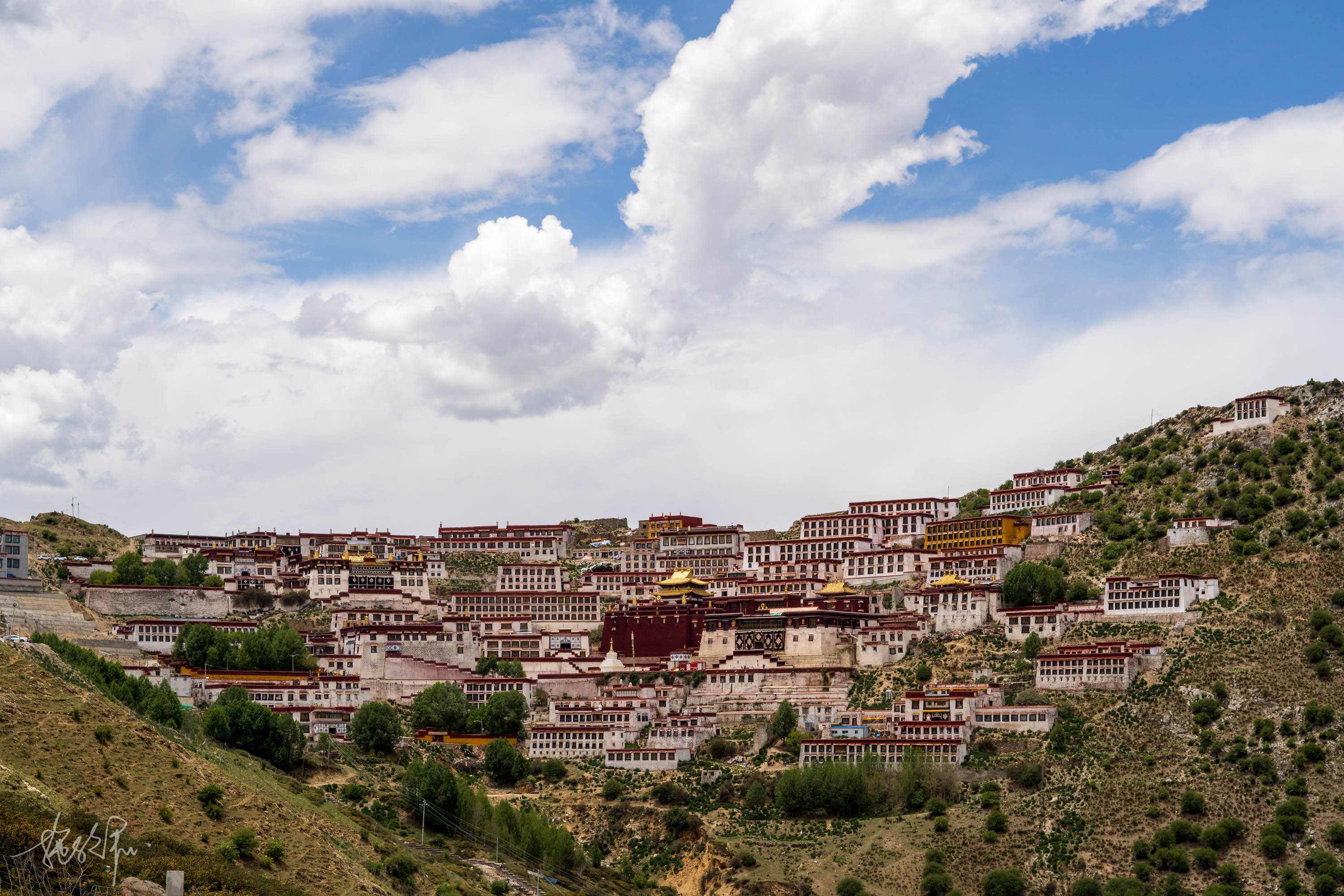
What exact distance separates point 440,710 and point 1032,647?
30483 mm

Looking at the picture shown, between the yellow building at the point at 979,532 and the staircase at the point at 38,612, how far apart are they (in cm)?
4998

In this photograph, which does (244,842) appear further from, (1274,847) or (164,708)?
(1274,847)

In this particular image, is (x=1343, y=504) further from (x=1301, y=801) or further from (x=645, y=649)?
(x=645, y=649)

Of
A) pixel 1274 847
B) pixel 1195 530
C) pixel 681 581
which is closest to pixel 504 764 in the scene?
pixel 681 581

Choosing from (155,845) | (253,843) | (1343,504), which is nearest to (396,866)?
(253,843)

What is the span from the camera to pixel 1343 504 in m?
97.1

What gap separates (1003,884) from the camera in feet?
241

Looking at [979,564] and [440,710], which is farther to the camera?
[979,564]

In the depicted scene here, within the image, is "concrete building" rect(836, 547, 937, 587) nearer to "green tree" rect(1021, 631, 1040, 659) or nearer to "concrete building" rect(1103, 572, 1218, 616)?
"green tree" rect(1021, 631, 1040, 659)

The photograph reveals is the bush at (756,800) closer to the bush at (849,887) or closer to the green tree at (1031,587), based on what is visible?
the bush at (849,887)

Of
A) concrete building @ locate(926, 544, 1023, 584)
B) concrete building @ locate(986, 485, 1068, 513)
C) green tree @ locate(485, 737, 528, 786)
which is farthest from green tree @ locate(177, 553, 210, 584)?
concrete building @ locate(986, 485, 1068, 513)

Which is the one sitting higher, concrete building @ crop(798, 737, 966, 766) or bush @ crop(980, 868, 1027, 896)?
concrete building @ crop(798, 737, 966, 766)

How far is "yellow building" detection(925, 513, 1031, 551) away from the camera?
106750 mm

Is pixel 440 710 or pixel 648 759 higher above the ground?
pixel 440 710
